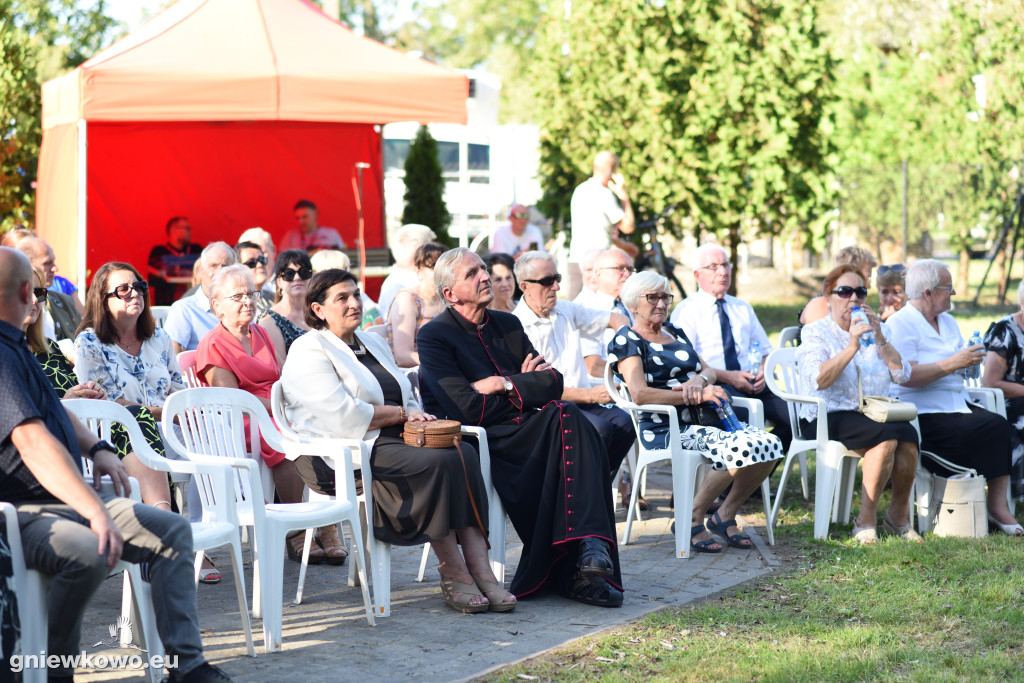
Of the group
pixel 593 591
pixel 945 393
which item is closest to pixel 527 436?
pixel 593 591

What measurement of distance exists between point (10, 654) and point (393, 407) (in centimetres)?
196

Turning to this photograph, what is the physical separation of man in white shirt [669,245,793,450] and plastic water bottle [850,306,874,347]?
2.28 feet

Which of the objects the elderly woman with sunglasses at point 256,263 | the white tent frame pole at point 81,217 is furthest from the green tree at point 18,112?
the elderly woman with sunglasses at point 256,263

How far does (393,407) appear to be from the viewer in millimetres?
4750

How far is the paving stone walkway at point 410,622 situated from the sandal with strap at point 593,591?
35mm

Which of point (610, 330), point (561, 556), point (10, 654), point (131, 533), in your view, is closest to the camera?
point (10, 654)

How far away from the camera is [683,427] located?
571 centimetres

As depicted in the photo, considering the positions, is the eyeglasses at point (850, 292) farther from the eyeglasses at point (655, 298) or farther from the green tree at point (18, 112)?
the green tree at point (18, 112)

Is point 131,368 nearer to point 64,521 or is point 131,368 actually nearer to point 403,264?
point 64,521

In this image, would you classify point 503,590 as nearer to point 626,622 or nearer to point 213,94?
point 626,622

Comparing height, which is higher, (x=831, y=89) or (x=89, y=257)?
(x=831, y=89)

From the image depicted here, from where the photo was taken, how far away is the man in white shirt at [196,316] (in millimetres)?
6328

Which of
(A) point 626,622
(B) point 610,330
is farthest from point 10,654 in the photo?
(B) point 610,330

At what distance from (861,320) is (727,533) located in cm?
130
